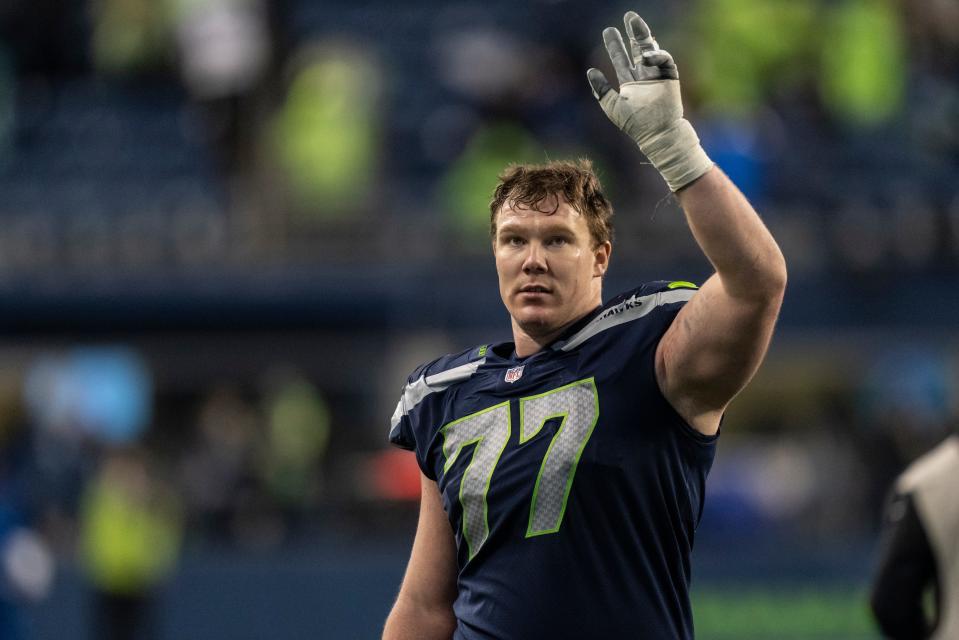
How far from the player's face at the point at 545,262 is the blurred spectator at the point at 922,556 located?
7.14 feet

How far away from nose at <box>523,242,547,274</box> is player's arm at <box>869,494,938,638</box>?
2.32 metres

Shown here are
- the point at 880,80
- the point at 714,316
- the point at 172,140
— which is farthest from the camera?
the point at 172,140

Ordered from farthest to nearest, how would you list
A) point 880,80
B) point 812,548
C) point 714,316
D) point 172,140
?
point 172,140
point 880,80
point 812,548
point 714,316

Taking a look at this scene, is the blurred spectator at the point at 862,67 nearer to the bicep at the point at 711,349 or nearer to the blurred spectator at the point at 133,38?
the blurred spectator at the point at 133,38

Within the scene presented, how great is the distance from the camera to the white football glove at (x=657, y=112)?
3.40 meters

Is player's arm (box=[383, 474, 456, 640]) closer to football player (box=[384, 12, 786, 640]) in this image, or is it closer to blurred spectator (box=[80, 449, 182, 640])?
football player (box=[384, 12, 786, 640])

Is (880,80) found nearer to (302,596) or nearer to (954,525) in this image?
(302,596)

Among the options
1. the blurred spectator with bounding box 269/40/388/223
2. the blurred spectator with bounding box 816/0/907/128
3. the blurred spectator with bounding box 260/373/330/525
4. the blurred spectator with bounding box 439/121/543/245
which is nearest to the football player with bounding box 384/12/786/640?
the blurred spectator with bounding box 260/373/330/525

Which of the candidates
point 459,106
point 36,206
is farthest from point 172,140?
point 459,106

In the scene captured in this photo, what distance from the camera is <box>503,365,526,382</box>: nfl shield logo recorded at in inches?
150

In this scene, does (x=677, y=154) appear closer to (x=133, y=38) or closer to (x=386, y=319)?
(x=386, y=319)

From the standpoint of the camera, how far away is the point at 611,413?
3584mm

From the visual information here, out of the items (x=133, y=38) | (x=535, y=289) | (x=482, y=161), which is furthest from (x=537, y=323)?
(x=133, y=38)

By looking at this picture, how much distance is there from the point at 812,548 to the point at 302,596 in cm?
374
